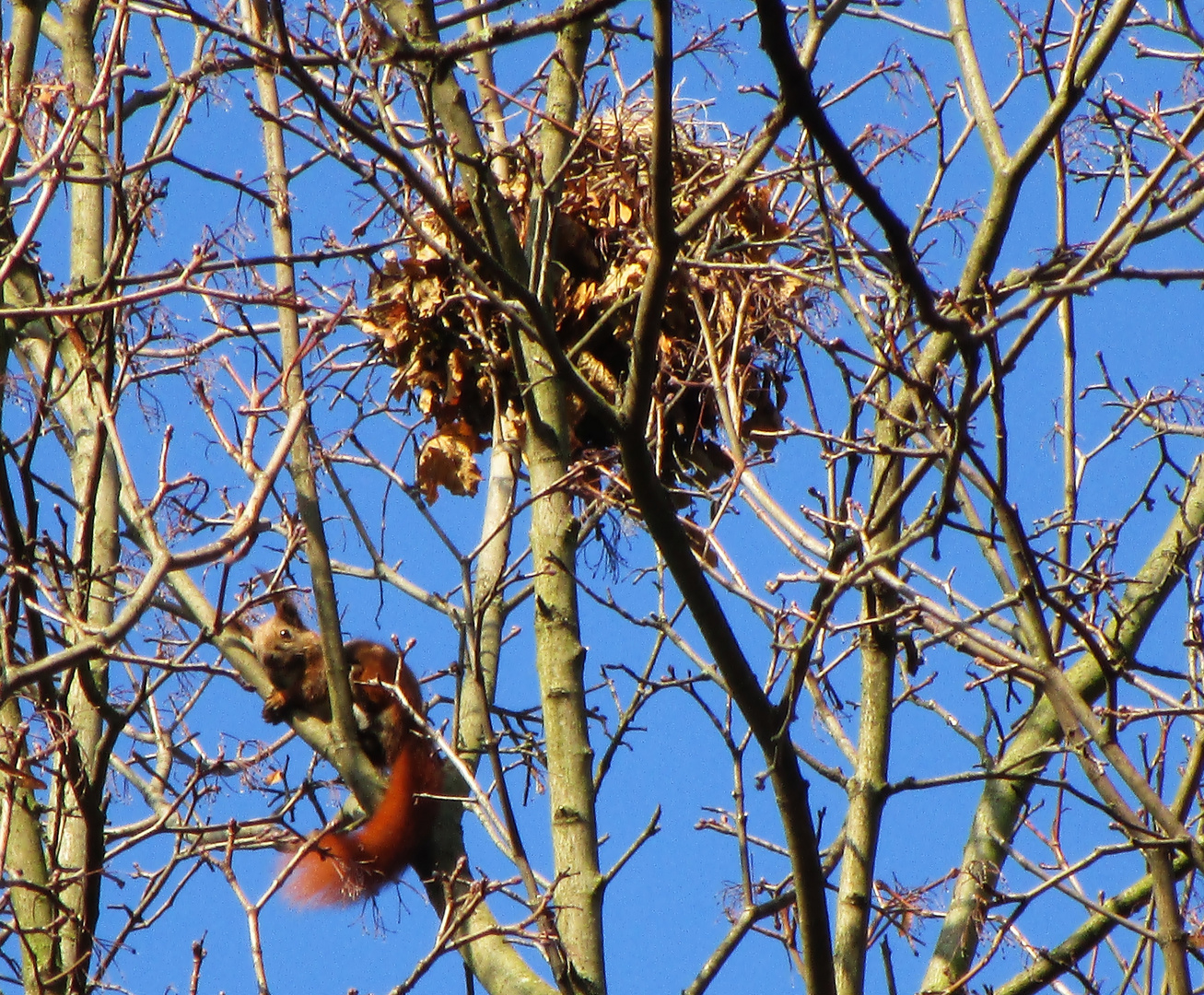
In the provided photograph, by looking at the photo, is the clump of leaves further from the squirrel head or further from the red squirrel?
the squirrel head

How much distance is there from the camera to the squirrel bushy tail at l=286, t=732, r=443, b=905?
13.1 ft

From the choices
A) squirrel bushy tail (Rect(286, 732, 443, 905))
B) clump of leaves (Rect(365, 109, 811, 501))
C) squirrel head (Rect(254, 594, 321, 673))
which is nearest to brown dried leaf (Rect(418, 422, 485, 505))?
clump of leaves (Rect(365, 109, 811, 501))

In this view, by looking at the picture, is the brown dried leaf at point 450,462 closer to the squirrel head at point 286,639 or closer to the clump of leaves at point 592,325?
the clump of leaves at point 592,325

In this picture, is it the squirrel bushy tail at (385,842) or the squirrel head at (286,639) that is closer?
Answer: the squirrel bushy tail at (385,842)

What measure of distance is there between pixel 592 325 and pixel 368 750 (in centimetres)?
174

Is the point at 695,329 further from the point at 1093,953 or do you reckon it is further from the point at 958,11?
the point at 1093,953

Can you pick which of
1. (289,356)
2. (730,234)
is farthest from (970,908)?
(289,356)

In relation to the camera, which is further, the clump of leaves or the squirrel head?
the squirrel head

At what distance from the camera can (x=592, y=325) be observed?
371 centimetres

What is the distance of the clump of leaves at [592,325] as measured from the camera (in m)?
3.81

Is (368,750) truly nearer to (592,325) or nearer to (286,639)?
(286,639)

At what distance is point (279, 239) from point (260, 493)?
1.66 metres

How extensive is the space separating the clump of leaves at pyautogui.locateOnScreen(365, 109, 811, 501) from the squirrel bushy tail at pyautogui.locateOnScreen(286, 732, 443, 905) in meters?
0.83

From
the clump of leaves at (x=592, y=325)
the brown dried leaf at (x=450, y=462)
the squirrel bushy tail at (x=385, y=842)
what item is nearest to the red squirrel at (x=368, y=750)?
the squirrel bushy tail at (x=385, y=842)
